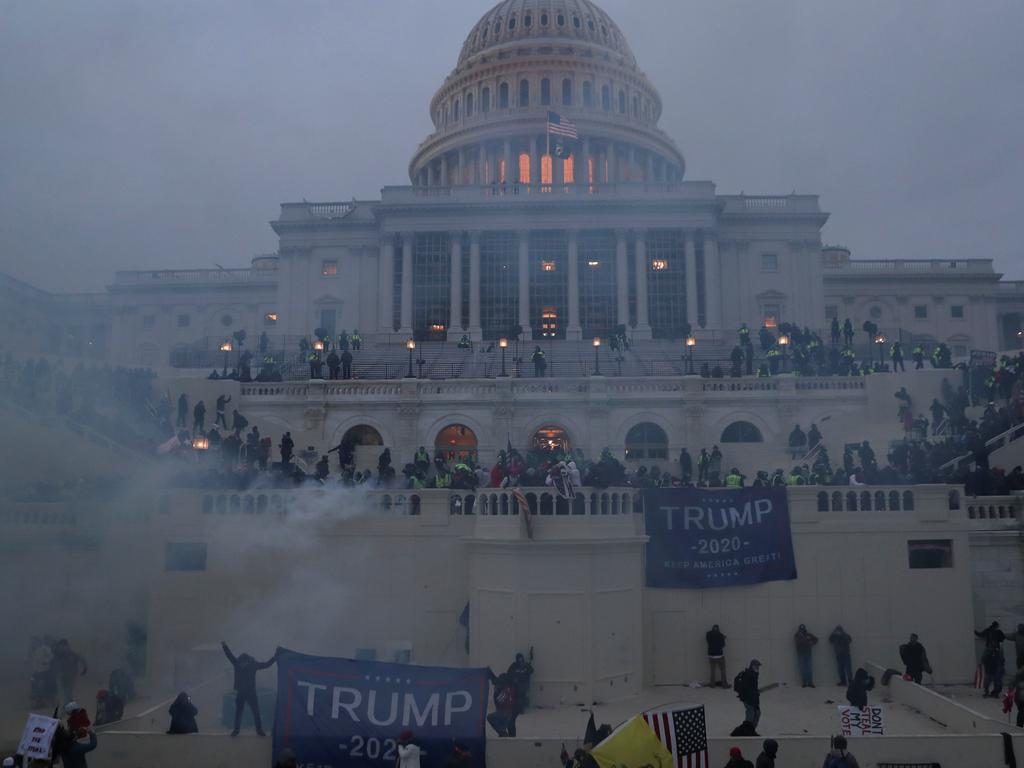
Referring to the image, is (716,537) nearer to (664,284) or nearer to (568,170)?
(664,284)

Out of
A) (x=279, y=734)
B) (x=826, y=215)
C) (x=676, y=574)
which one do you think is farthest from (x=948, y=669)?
(x=826, y=215)

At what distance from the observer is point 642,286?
6144cm

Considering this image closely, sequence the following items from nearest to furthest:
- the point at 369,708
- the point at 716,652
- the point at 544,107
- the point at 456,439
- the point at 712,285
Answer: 1. the point at 369,708
2. the point at 716,652
3. the point at 456,439
4. the point at 712,285
5. the point at 544,107

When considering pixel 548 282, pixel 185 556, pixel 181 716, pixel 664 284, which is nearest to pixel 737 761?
pixel 181 716

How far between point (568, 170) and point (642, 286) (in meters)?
23.0

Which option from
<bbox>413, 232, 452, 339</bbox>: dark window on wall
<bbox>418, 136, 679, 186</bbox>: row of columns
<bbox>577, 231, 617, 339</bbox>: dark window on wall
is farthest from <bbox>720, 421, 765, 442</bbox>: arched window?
<bbox>418, 136, 679, 186</bbox>: row of columns

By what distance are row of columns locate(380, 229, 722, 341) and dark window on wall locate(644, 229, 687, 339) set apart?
1.53 feet

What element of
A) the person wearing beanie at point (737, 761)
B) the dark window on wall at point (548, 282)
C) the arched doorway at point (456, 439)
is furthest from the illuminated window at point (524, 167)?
the person wearing beanie at point (737, 761)

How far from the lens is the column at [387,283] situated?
205 ft

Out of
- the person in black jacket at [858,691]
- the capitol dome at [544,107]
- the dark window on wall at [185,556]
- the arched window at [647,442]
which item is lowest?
the person in black jacket at [858,691]

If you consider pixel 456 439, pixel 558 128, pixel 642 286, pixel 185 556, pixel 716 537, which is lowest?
pixel 185 556

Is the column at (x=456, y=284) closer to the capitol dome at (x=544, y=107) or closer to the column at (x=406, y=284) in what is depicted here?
the column at (x=406, y=284)

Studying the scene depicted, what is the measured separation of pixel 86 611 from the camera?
71.9 feet

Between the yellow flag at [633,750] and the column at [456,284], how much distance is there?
50177 millimetres
